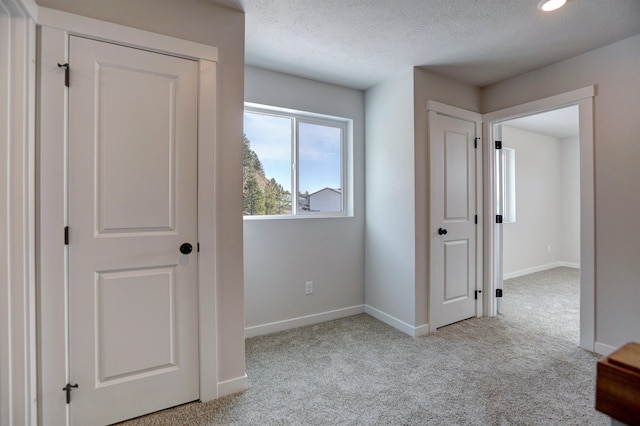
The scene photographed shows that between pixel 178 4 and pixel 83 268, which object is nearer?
pixel 83 268

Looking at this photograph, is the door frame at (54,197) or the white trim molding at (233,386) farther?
the white trim molding at (233,386)

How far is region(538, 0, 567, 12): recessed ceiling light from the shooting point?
1.81 meters

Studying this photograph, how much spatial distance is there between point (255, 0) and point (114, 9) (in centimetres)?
77

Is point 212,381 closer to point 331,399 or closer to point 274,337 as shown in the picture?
point 331,399

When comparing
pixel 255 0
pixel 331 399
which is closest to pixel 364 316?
pixel 331 399

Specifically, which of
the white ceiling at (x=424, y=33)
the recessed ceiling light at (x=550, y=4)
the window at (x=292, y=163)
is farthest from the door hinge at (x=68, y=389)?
the recessed ceiling light at (x=550, y=4)

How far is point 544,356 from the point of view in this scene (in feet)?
7.66

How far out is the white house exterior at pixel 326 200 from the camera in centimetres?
314

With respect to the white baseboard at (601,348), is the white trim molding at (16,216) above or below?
above

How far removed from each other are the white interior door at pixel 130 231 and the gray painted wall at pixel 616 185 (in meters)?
2.98

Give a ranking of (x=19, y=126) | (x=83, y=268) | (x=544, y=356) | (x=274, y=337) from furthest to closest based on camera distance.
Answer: (x=274, y=337) → (x=544, y=356) → (x=83, y=268) → (x=19, y=126)

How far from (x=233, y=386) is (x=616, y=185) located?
3.09m

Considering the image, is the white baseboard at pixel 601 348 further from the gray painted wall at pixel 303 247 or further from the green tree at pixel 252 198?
the green tree at pixel 252 198

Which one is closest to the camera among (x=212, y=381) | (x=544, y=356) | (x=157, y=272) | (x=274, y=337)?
(x=157, y=272)
